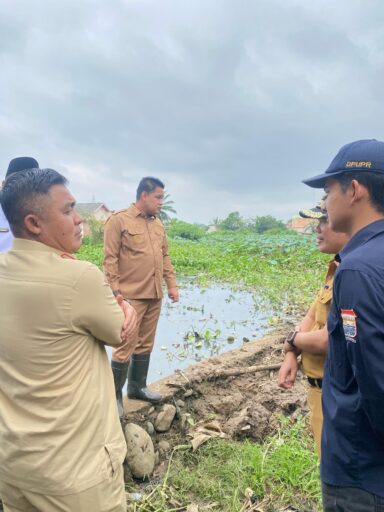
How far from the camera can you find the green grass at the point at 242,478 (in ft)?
9.08

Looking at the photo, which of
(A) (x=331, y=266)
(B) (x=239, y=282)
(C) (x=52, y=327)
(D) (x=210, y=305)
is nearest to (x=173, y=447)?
(A) (x=331, y=266)

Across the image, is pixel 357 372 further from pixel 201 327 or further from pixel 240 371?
pixel 201 327

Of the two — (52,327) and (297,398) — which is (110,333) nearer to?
(52,327)

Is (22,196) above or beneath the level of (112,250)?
above

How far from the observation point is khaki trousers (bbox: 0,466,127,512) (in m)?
1.49

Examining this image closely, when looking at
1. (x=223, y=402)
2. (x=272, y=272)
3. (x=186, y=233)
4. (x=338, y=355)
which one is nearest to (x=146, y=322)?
(x=223, y=402)

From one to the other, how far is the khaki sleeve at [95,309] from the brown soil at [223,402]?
219cm

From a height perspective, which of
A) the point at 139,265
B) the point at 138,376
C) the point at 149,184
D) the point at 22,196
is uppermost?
the point at 149,184

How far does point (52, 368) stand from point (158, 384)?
9.12ft

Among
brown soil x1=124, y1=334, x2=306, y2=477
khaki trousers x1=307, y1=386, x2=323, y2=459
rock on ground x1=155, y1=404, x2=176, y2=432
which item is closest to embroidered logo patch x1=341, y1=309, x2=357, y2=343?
khaki trousers x1=307, y1=386, x2=323, y2=459

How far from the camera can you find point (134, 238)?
3785 mm

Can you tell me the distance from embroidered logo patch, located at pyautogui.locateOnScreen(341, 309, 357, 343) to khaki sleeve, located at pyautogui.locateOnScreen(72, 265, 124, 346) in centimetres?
78

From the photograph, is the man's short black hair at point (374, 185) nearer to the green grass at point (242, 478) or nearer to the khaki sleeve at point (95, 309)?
the khaki sleeve at point (95, 309)

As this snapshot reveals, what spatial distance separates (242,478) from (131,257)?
1931 millimetres
